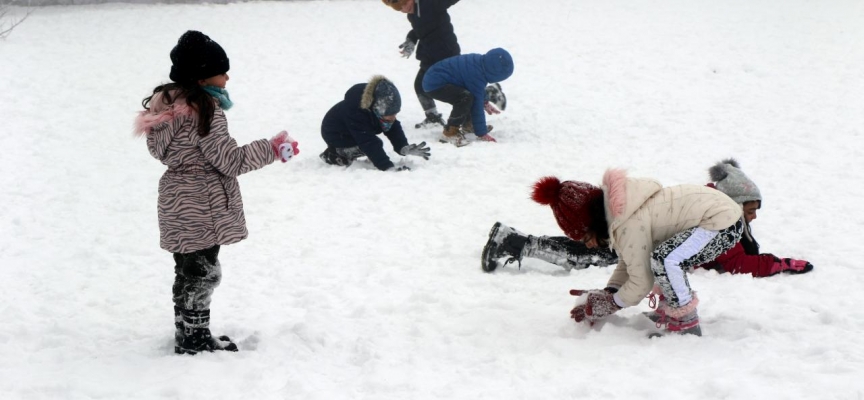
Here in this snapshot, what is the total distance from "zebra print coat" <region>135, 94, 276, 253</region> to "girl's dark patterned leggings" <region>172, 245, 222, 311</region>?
0.08 metres

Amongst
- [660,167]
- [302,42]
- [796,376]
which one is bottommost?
[796,376]

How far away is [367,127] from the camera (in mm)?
7238

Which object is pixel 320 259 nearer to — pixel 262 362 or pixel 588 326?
pixel 262 362

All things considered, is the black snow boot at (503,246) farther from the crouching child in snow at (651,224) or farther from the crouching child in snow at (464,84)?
the crouching child in snow at (464,84)

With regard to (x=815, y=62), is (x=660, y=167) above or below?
below

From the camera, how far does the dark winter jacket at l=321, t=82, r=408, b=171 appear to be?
23.6ft

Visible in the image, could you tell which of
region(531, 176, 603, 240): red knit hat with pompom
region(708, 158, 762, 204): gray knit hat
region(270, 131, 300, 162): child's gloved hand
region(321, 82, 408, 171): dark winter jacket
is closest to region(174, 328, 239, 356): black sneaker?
region(270, 131, 300, 162): child's gloved hand

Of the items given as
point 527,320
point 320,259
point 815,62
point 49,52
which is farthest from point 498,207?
point 49,52

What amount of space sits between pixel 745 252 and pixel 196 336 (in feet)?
11.1

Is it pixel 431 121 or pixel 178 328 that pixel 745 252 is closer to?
pixel 178 328

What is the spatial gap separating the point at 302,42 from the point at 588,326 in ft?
35.5

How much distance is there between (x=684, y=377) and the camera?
330 centimetres

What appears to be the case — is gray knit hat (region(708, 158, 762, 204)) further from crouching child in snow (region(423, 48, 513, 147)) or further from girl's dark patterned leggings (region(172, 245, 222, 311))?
crouching child in snow (region(423, 48, 513, 147))

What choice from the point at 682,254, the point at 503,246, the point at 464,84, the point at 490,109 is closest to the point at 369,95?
the point at 464,84
